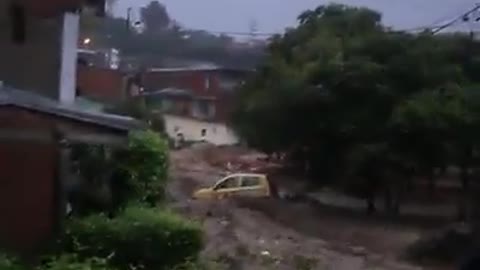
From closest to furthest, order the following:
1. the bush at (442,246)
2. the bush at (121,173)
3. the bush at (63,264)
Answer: the bush at (63,264) < the bush at (121,173) < the bush at (442,246)

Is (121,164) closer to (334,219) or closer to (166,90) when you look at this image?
(334,219)

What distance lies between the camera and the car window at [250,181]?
31953mm

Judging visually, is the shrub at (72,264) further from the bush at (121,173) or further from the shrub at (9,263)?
the bush at (121,173)

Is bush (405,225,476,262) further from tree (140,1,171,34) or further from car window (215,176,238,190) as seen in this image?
tree (140,1,171,34)

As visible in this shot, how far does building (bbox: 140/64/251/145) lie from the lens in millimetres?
56875

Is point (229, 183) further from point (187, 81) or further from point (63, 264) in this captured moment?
point (187, 81)

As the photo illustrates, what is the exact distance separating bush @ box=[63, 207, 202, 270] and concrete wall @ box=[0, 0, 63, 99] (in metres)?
3.73

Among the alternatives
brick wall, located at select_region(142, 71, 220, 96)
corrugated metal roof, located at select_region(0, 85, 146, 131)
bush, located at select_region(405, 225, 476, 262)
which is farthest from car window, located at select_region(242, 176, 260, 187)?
brick wall, located at select_region(142, 71, 220, 96)

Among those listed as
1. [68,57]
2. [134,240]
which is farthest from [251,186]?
[134,240]

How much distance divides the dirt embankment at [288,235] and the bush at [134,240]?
9.62 ft

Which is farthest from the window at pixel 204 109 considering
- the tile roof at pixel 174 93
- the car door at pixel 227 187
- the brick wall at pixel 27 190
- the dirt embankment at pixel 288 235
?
the brick wall at pixel 27 190

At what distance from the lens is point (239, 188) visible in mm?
31609

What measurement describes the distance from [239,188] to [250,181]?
71 cm

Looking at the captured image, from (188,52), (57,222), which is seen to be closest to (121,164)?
(57,222)
